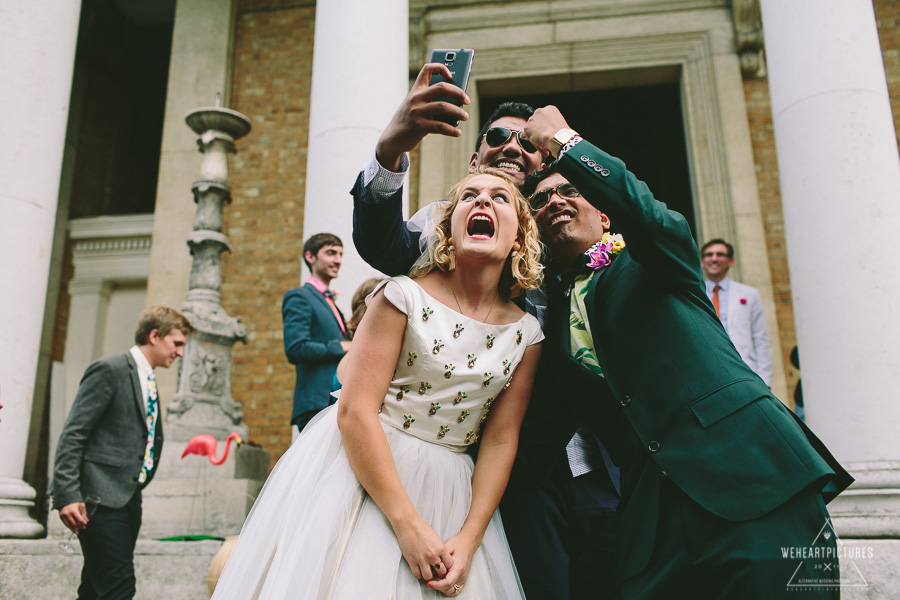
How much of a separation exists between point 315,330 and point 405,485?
2832 mm

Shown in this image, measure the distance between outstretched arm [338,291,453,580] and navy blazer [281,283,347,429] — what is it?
2.49 metres

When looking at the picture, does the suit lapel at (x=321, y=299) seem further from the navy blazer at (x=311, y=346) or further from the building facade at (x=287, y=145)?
the building facade at (x=287, y=145)

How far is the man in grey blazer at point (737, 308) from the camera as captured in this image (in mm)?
5852

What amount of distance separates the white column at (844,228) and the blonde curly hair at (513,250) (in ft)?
9.39

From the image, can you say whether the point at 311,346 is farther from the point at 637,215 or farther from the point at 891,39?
the point at 891,39

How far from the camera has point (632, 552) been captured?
184 centimetres

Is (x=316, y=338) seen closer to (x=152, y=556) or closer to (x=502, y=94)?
(x=152, y=556)

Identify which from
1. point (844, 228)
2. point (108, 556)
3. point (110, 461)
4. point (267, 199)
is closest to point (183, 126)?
point (267, 199)

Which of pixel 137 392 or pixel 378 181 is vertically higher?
pixel 378 181

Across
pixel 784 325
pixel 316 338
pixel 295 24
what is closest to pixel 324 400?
pixel 316 338

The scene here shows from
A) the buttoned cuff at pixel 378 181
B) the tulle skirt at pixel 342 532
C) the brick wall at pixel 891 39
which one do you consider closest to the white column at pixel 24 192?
the tulle skirt at pixel 342 532

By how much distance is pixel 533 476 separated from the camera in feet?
7.41

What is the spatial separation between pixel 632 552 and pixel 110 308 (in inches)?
369

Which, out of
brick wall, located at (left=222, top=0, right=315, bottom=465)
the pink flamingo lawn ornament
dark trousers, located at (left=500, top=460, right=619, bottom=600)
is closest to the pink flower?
dark trousers, located at (left=500, top=460, right=619, bottom=600)
